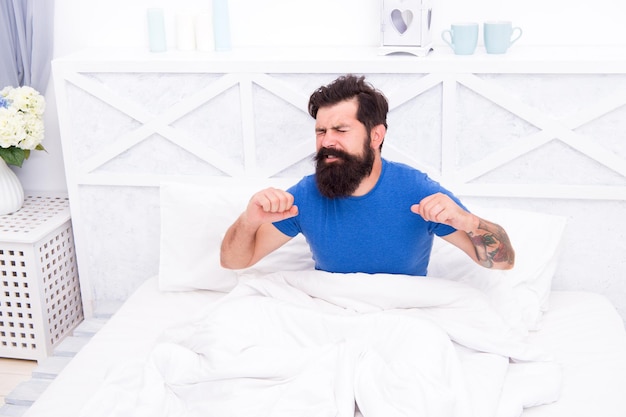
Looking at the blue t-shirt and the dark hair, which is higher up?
the dark hair

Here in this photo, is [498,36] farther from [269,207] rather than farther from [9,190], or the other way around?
[9,190]

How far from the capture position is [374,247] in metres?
2.10

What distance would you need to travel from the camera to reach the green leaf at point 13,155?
268cm

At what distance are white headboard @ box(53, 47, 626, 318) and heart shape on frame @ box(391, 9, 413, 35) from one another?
94mm

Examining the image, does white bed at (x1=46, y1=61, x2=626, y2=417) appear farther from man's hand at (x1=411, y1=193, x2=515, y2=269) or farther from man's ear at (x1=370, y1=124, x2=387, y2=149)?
man's ear at (x1=370, y1=124, x2=387, y2=149)

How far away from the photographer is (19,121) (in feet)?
8.50

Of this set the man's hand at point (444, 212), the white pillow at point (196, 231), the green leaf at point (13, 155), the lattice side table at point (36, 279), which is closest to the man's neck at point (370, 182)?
the man's hand at point (444, 212)

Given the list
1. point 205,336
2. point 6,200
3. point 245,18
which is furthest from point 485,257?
point 6,200

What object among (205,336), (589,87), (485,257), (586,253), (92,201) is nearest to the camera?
(205,336)

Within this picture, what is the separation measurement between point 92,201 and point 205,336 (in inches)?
38.6

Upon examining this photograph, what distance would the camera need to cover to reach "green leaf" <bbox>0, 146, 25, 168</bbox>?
2.68 meters

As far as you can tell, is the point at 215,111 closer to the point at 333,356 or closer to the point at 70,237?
the point at 70,237

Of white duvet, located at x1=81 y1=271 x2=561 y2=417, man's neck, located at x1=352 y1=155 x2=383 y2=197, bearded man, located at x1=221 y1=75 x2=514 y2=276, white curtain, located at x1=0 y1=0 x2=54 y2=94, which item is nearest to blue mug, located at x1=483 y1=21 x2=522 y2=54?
bearded man, located at x1=221 y1=75 x2=514 y2=276

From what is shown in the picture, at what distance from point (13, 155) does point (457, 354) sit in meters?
1.61
